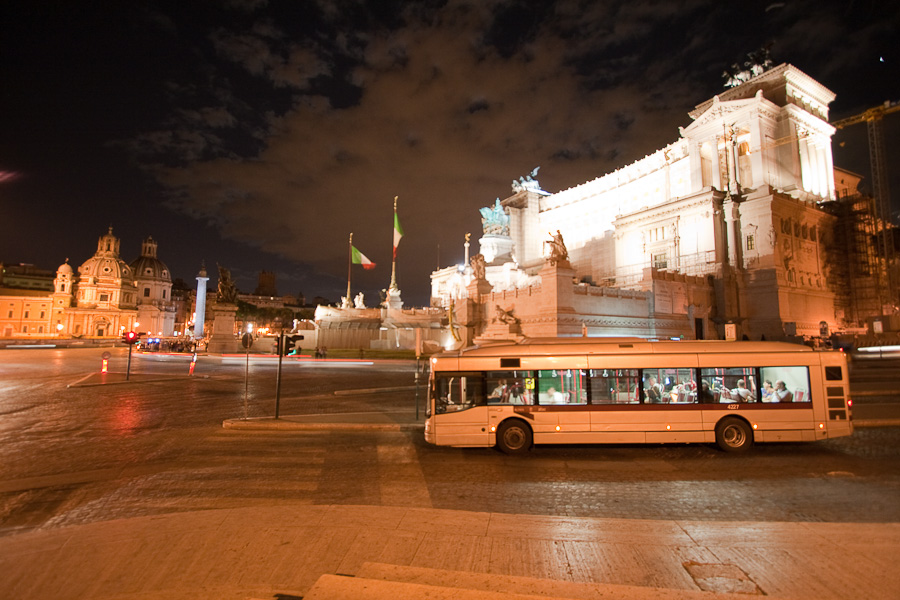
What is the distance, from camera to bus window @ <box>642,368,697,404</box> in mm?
10133

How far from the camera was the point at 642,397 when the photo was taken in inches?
399

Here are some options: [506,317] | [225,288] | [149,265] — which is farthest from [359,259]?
[149,265]

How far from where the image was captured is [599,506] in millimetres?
6770

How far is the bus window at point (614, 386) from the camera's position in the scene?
10141mm

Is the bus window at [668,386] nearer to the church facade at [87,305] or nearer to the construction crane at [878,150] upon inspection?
the construction crane at [878,150]

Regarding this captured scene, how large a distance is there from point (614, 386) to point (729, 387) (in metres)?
2.47

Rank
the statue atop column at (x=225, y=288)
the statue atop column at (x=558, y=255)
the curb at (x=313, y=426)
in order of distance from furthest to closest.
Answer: the statue atop column at (x=225, y=288) < the statue atop column at (x=558, y=255) < the curb at (x=313, y=426)

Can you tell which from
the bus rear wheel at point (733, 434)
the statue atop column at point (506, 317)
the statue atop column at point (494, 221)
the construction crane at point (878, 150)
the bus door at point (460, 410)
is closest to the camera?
the bus rear wheel at point (733, 434)

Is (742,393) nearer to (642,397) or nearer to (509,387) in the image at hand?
(642,397)

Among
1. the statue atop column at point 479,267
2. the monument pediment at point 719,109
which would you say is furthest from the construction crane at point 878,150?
the statue atop column at point 479,267

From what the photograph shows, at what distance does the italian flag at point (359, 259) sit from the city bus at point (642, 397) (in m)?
45.6

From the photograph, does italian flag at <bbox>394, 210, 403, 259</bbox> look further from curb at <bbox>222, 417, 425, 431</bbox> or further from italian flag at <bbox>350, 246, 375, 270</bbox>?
curb at <bbox>222, 417, 425, 431</bbox>

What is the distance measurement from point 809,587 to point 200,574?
18.3ft

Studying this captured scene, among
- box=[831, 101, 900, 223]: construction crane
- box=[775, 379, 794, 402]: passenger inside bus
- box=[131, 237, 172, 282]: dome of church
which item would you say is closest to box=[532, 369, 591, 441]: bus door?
box=[775, 379, 794, 402]: passenger inside bus
